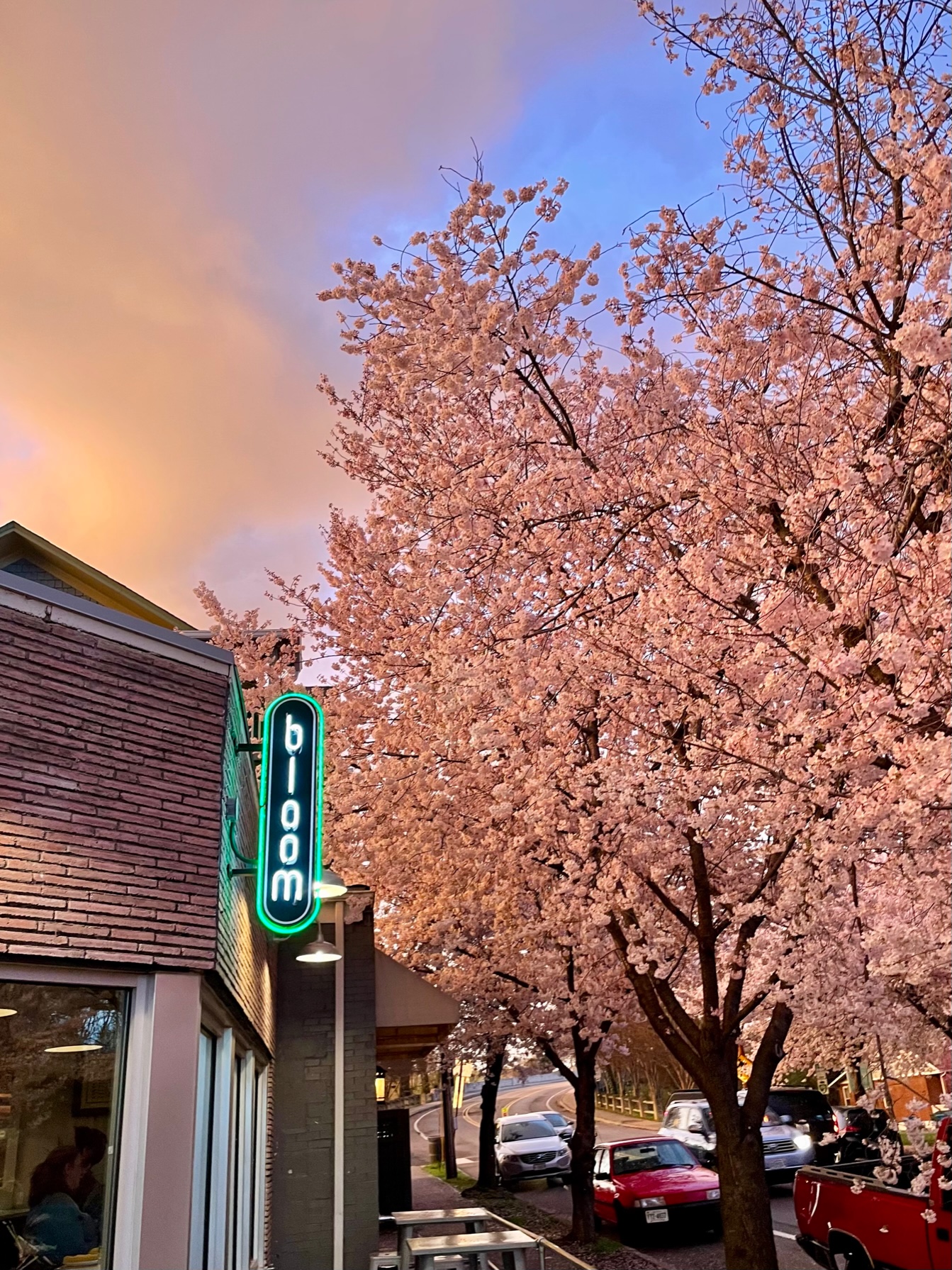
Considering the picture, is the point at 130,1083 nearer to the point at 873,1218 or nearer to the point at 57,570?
the point at 873,1218

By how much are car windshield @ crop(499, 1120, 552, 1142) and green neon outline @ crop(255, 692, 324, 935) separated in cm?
2074

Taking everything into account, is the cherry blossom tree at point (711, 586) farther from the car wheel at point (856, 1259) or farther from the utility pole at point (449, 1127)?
the utility pole at point (449, 1127)

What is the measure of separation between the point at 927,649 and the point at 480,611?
3.82m

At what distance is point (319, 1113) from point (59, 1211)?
5915mm

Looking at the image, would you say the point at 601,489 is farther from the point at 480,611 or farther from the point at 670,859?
the point at 670,859

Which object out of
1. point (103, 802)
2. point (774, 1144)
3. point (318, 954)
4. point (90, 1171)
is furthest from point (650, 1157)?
point (103, 802)

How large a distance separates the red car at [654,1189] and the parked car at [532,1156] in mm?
6860

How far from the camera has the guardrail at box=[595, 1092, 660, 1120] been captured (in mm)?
47469

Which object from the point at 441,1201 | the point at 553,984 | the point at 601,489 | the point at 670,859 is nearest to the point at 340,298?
the point at 601,489

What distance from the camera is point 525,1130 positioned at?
79.8 feet

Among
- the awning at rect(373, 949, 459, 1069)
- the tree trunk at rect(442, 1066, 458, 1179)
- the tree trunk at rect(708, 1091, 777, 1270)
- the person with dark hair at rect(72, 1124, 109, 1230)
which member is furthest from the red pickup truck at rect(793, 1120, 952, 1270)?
the tree trunk at rect(442, 1066, 458, 1179)

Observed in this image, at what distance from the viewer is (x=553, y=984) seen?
48.6ft

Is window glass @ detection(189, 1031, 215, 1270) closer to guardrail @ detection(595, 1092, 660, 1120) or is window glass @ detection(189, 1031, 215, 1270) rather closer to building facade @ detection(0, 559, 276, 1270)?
building facade @ detection(0, 559, 276, 1270)

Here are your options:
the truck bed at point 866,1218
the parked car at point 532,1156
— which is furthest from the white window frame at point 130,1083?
the parked car at point 532,1156
